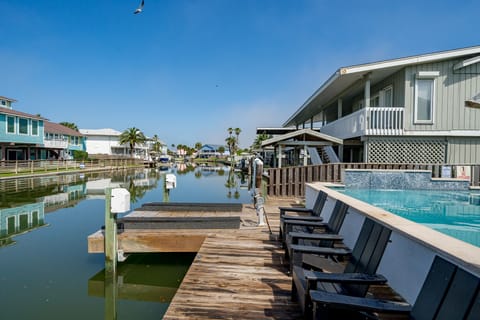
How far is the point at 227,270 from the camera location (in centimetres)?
372

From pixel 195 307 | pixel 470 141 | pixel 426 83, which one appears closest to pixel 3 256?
pixel 195 307

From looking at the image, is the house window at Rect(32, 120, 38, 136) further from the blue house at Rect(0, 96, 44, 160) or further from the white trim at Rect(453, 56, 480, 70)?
the white trim at Rect(453, 56, 480, 70)

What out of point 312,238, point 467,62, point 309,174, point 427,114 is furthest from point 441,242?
point 467,62

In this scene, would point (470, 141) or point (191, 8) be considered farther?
point (191, 8)

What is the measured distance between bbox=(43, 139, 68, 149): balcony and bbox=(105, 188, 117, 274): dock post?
36341 millimetres

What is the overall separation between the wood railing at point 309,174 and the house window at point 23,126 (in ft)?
96.0

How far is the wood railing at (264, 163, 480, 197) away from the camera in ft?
34.8

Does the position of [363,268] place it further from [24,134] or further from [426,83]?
[24,134]

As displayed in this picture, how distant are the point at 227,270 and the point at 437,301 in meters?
2.46

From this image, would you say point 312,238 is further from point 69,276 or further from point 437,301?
point 69,276

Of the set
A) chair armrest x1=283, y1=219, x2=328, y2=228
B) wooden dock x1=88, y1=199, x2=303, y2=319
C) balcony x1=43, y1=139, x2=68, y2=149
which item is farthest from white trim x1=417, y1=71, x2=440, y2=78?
balcony x1=43, y1=139, x2=68, y2=149

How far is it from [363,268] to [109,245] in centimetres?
395

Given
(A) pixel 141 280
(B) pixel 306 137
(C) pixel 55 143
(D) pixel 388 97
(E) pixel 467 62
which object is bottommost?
(A) pixel 141 280

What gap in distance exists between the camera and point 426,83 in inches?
472
